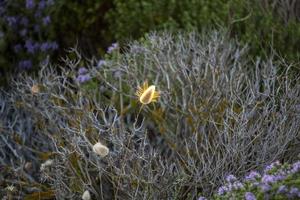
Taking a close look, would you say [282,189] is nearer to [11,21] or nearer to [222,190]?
[222,190]

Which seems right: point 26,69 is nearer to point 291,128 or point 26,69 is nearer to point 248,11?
point 248,11

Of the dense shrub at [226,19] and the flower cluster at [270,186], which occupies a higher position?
the flower cluster at [270,186]

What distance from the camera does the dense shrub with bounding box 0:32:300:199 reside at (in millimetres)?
2906

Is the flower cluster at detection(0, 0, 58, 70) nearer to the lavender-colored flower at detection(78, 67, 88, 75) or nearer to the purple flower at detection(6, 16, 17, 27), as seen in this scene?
the purple flower at detection(6, 16, 17, 27)

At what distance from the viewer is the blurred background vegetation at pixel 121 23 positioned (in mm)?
4078

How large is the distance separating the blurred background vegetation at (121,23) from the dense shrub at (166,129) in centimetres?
30

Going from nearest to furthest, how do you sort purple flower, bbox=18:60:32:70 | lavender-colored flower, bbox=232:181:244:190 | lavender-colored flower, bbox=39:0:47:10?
lavender-colored flower, bbox=232:181:244:190 < purple flower, bbox=18:60:32:70 < lavender-colored flower, bbox=39:0:47:10

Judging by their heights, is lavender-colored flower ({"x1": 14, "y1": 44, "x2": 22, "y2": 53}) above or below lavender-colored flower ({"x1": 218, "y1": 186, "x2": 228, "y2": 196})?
below

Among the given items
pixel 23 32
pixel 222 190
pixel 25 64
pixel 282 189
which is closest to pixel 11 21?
pixel 23 32

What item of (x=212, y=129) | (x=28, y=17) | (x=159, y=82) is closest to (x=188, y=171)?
(x=212, y=129)

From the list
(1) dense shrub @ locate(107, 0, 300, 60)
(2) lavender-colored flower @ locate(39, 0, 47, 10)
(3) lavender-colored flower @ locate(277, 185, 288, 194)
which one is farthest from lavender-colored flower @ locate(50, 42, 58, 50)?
(3) lavender-colored flower @ locate(277, 185, 288, 194)

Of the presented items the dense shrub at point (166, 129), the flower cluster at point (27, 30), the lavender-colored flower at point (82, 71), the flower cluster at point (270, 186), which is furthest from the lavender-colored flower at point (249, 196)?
the flower cluster at point (27, 30)

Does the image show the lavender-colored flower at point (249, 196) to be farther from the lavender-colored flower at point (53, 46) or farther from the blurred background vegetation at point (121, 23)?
the lavender-colored flower at point (53, 46)

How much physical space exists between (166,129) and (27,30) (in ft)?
5.83
